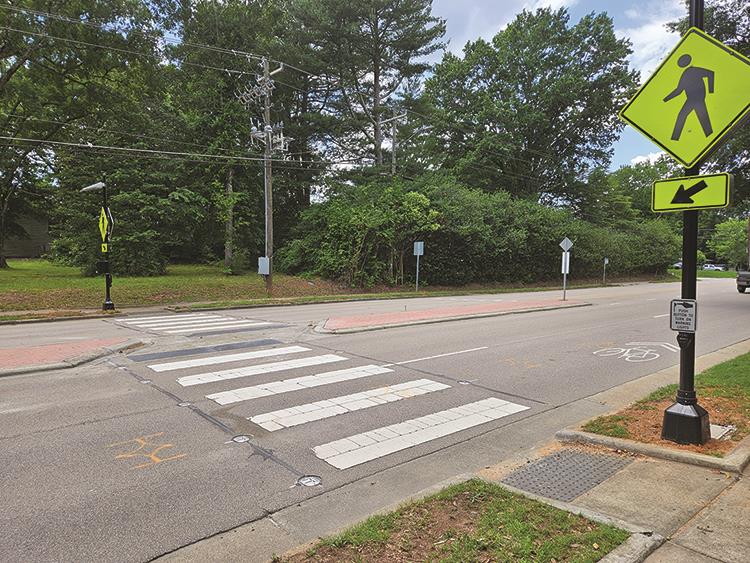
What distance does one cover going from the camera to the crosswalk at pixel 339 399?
5.13 m

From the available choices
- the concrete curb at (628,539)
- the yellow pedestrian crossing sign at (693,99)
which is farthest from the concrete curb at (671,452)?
the yellow pedestrian crossing sign at (693,99)

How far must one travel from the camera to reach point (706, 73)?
14.7 feet

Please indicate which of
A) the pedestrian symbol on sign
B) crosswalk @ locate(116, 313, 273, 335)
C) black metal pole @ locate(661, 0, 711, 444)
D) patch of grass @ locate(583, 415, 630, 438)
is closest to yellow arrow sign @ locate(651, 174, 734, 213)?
black metal pole @ locate(661, 0, 711, 444)

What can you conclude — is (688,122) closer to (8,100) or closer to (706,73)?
(706,73)

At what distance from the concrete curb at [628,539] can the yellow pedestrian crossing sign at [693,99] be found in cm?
340

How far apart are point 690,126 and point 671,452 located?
10.0ft

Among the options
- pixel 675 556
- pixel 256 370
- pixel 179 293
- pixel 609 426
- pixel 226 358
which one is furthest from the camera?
pixel 179 293

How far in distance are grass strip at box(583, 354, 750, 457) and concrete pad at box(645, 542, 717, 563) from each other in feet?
6.03

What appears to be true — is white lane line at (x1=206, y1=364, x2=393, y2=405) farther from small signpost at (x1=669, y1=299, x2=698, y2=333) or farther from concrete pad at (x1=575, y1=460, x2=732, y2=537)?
small signpost at (x1=669, y1=299, x2=698, y2=333)

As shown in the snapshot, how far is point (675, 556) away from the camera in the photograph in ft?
9.29

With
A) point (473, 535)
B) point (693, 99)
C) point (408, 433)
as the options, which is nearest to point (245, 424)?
point (408, 433)

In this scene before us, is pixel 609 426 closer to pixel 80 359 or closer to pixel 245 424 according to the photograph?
pixel 245 424

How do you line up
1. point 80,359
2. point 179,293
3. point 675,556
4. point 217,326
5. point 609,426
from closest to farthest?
1. point 675,556
2. point 609,426
3. point 80,359
4. point 217,326
5. point 179,293

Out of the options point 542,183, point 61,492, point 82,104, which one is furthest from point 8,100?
point 542,183
